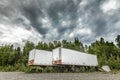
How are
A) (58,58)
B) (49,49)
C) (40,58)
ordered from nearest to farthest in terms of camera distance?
(58,58) < (40,58) < (49,49)

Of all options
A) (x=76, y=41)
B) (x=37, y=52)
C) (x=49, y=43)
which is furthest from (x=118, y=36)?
(x=37, y=52)

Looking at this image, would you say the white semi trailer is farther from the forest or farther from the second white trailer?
the forest

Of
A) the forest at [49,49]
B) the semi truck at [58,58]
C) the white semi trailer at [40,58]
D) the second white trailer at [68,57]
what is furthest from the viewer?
the forest at [49,49]

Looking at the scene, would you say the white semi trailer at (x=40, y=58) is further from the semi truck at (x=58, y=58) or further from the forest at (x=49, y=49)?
the forest at (x=49, y=49)

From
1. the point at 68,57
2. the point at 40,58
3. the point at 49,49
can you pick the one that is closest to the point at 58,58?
the point at 68,57

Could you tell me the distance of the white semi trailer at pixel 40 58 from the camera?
808 inches

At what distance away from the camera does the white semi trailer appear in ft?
67.3

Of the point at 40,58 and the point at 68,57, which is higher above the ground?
the point at 68,57

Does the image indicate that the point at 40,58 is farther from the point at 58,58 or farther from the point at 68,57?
the point at 68,57

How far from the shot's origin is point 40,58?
69.1 feet

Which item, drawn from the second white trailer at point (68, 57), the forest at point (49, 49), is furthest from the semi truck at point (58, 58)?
the forest at point (49, 49)

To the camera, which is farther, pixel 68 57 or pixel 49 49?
pixel 49 49

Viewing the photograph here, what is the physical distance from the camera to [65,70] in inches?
862

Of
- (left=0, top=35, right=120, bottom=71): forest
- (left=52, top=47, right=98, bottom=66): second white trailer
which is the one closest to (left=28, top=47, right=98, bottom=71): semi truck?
(left=52, top=47, right=98, bottom=66): second white trailer
